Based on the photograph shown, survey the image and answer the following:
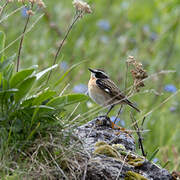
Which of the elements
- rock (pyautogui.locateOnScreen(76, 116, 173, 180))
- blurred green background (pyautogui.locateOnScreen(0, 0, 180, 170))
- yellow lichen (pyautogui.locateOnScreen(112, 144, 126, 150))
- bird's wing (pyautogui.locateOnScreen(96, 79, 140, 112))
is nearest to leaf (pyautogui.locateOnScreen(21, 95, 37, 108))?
rock (pyautogui.locateOnScreen(76, 116, 173, 180))

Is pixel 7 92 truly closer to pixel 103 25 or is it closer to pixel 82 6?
pixel 82 6

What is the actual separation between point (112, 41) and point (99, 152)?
871 centimetres

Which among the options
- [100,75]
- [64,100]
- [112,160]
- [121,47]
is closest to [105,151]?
[112,160]

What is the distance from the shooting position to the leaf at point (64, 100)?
4004 millimetres

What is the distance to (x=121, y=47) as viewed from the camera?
11.8 m

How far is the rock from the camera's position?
12.6 ft

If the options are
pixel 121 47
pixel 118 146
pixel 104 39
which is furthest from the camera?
pixel 104 39

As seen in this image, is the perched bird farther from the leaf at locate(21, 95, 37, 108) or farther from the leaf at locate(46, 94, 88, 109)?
the leaf at locate(21, 95, 37, 108)

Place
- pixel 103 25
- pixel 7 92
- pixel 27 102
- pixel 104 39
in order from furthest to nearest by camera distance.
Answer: pixel 103 25 → pixel 104 39 → pixel 27 102 → pixel 7 92

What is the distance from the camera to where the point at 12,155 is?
12.4ft

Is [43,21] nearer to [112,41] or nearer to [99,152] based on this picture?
[112,41]

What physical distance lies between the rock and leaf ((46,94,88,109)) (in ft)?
1.09

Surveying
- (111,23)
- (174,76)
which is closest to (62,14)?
(111,23)

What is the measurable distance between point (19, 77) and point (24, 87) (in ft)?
0.31
